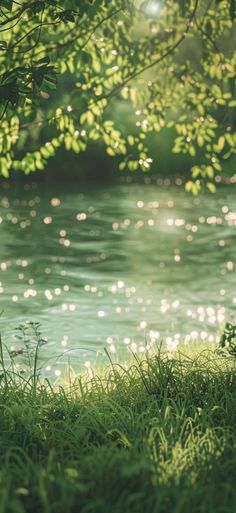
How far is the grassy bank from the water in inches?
62.9

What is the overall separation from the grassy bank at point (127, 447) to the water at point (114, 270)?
160 centimetres

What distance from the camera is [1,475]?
474 centimetres

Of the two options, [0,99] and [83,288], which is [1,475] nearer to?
[0,99]

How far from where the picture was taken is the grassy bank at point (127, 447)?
181 inches

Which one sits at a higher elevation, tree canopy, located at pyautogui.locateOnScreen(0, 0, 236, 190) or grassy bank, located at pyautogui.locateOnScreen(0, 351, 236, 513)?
tree canopy, located at pyautogui.locateOnScreen(0, 0, 236, 190)

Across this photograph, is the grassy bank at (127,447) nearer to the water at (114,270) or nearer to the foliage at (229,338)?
the foliage at (229,338)

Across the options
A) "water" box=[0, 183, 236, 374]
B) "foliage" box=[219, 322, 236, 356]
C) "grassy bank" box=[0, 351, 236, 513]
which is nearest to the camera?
"grassy bank" box=[0, 351, 236, 513]

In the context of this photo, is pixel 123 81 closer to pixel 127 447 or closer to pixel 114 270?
pixel 127 447

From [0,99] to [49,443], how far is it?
2556 millimetres

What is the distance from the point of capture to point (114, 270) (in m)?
18.3

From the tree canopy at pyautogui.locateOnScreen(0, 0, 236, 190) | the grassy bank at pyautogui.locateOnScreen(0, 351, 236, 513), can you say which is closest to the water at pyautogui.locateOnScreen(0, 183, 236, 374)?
the grassy bank at pyautogui.locateOnScreen(0, 351, 236, 513)

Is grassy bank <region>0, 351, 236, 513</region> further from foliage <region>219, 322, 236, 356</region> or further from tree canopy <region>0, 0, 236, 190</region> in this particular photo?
tree canopy <region>0, 0, 236, 190</region>

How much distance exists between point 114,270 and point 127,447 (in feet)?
41.4

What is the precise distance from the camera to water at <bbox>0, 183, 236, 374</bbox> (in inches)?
507
